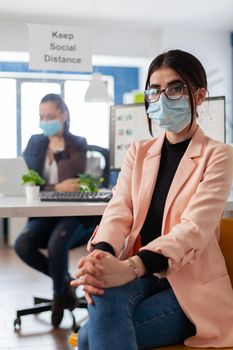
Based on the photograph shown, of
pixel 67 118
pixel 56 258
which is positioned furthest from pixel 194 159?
pixel 67 118

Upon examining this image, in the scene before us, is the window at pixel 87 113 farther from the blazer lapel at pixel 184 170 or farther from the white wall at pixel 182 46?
the blazer lapel at pixel 184 170

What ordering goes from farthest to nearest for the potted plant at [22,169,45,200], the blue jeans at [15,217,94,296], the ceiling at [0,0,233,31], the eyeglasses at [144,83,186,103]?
the ceiling at [0,0,233,31], the blue jeans at [15,217,94,296], the potted plant at [22,169,45,200], the eyeglasses at [144,83,186,103]

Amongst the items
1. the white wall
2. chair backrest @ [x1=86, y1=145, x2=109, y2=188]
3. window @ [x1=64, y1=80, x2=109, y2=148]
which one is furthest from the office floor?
the white wall

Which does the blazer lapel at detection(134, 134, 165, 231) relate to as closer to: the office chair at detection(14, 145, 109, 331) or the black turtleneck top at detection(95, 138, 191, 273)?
the black turtleneck top at detection(95, 138, 191, 273)

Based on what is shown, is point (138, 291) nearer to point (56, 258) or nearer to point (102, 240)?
point (102, 240)

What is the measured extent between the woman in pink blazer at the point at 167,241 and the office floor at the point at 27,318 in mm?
1397

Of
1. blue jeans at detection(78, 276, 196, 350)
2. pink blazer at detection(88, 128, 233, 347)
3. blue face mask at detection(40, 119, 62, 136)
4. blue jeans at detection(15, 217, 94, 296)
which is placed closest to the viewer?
blue jeans at detection(78, 276, 196, 350)

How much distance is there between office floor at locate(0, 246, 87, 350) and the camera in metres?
2.58

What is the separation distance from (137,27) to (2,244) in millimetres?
3280

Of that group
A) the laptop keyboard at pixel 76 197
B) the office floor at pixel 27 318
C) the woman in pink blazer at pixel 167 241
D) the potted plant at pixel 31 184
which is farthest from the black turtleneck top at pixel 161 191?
the office floor at pixel 27 318

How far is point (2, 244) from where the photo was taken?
19.2ft

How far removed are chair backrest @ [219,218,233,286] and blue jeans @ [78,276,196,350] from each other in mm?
215

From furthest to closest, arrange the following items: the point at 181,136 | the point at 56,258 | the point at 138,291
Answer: the point at 56,258, the point at 181,136, the point at 138,291

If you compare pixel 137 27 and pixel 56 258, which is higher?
pixel 137 27
